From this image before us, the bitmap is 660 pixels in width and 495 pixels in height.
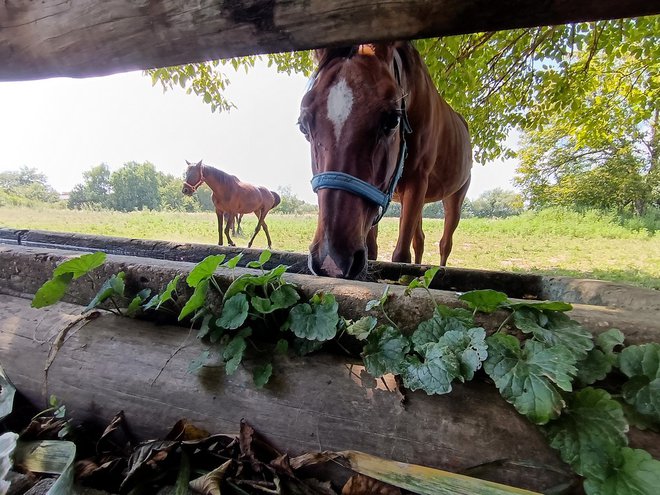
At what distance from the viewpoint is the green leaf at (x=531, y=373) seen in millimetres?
498

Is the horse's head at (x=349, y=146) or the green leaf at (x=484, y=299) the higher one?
the horse's head at (x=349, y=146)

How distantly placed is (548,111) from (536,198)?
1133 centimetres

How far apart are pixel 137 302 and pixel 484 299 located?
0.92 metres

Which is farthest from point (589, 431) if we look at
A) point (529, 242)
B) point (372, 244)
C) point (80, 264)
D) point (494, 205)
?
point (494, 205)

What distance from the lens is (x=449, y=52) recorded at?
2.92 meters

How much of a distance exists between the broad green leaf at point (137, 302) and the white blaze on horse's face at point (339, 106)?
0.88 metres

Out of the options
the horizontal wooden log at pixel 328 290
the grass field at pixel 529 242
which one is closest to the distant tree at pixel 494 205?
the grass field at pixel 529 242

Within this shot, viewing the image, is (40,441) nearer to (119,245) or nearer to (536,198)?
(119,245)

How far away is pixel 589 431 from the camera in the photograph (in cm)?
49

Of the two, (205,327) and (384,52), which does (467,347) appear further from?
(384,52)

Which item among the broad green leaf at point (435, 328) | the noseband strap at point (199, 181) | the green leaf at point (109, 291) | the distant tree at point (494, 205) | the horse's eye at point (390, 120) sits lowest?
the green leaf at point (109, 291)

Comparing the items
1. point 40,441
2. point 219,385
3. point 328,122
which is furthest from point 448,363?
point 328,122

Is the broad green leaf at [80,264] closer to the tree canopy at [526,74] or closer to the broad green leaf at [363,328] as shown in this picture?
the broad green leaf at [363,328]

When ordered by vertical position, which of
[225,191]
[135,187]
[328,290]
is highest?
[135,187]
